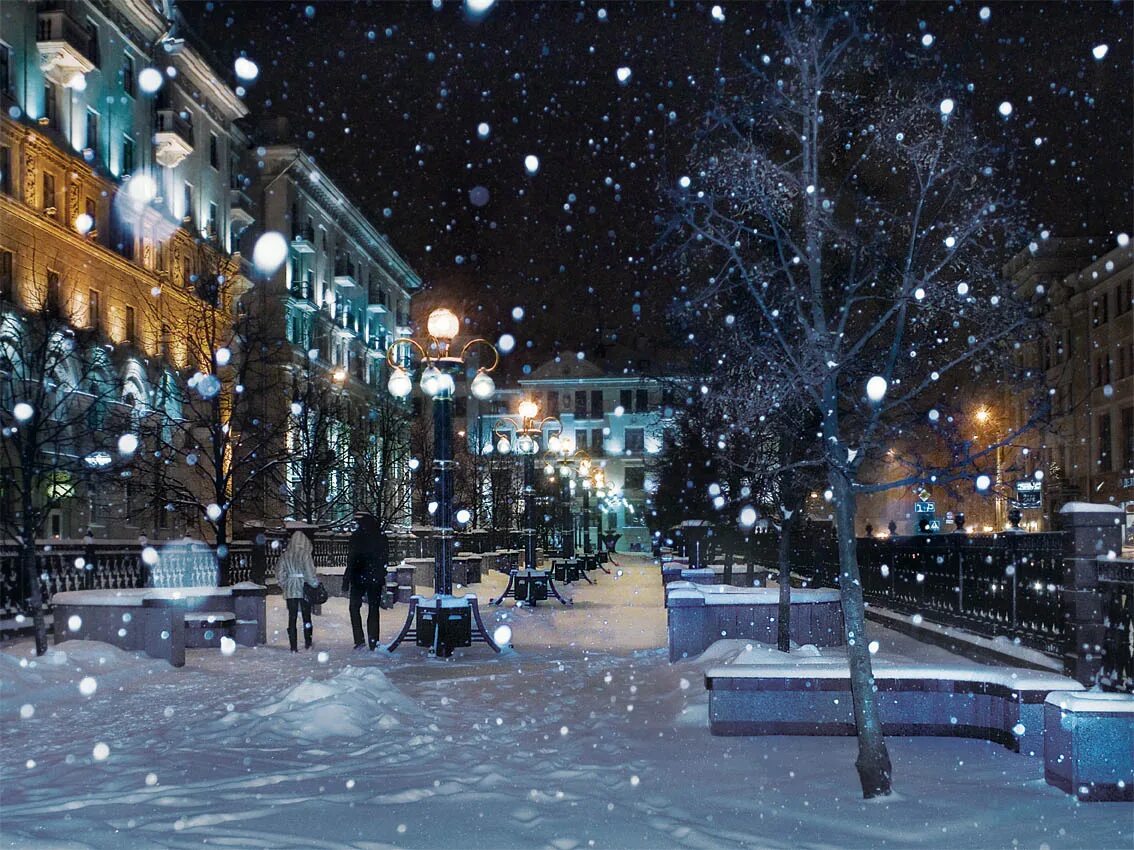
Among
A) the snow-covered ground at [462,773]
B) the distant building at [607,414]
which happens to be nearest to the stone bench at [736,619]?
the snow-covered ground at [462,773]

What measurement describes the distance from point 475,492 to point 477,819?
48.8 meters

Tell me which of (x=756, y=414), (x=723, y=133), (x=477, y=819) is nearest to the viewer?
(x=477, y=819)

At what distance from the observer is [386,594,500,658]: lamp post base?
1625 centimetres

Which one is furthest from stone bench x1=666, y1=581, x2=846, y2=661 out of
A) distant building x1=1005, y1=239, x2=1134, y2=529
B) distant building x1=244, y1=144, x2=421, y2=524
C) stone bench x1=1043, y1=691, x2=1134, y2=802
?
distant building x1=1005, y1=239, x2=1134, y2=529

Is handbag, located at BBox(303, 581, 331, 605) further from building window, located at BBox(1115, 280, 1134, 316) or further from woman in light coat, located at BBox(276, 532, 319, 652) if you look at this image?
building window, located at BBox(1115, 280, 1134, 316)

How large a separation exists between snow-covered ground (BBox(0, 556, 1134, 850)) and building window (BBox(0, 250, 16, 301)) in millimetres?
25217

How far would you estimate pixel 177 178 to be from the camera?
5125 cm

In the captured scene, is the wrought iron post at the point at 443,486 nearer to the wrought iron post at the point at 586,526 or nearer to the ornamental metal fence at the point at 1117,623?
the ornamental metal fence at the point at 1117,623

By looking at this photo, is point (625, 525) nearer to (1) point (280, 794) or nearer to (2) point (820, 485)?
(2) point (820, 485)

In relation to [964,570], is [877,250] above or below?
above

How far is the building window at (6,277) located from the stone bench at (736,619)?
27334 mm

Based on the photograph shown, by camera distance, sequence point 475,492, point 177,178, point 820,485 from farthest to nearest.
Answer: point 475,492 < point 177,178 < point 820,485

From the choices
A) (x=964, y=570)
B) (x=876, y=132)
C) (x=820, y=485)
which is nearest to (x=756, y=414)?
(x=876, y=132)

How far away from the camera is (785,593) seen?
1418 cm
